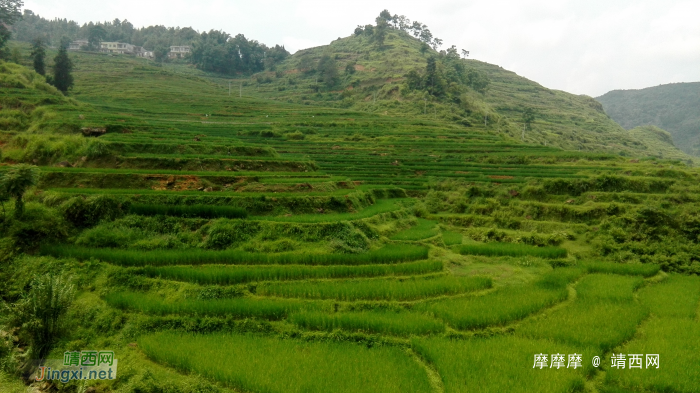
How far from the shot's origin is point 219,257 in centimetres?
1031

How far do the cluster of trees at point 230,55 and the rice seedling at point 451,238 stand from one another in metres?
82.6

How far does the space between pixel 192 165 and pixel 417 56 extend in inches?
3065

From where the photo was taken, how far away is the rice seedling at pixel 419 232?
45.4 ft

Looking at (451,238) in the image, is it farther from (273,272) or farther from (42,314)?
(42,314)

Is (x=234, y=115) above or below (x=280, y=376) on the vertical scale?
above

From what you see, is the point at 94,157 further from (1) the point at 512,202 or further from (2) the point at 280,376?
(1) the point at 512,202

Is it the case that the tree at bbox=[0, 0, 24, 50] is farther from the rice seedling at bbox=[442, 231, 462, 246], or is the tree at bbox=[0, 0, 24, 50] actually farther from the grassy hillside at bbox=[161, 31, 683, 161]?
the rice seedling at bbox=[442, 231, 462, 246]

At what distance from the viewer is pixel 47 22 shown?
3922 inches

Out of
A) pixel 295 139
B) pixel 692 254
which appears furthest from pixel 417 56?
pixel 692 254

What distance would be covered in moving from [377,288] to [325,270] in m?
1.67

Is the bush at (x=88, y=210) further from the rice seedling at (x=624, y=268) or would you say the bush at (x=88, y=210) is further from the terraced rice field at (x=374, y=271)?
the rice seedling at (x=624, y=268)

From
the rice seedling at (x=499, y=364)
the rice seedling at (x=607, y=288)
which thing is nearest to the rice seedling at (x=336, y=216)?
the rice seedling at (x=499, y=364)

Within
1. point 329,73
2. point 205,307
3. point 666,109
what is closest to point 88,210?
point 205,307

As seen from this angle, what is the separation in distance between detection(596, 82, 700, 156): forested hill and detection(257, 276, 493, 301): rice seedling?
106 m
